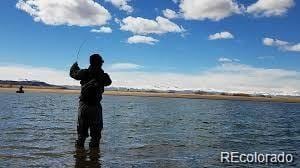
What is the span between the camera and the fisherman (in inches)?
472

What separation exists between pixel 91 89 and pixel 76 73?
1.87ft

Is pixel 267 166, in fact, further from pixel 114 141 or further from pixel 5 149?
pixel 5 149

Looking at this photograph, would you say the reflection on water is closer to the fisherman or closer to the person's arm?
the fisherman

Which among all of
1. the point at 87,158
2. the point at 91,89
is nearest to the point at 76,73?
the point at 91,89

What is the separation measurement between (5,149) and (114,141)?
4.68 metres

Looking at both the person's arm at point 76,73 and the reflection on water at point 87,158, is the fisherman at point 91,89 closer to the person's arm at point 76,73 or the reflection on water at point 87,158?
the person's arm at point 76,73

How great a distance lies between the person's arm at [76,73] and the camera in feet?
39.1

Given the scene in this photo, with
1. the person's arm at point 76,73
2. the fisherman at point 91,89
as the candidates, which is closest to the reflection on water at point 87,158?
the fisherman at point 91,89

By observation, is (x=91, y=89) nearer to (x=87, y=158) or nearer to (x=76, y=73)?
(x=76, y=73)

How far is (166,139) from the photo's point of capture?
19.3m

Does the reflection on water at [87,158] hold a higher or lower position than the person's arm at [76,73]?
lower

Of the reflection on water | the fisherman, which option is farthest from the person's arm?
the reflection on water

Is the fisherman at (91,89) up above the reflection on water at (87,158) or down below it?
above

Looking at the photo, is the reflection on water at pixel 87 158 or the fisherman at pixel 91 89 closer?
the reflection on water at pixel 87 158
